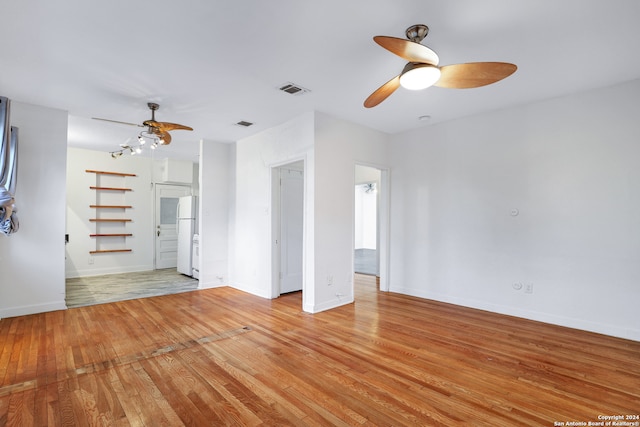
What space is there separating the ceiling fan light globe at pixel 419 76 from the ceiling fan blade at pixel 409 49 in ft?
0.15

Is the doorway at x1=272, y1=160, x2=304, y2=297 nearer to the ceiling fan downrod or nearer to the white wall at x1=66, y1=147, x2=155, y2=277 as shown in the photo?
the ceiling fan downrod

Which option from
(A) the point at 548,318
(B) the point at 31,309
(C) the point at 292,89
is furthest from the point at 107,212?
(A) the point at 548,318

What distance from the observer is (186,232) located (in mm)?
6809

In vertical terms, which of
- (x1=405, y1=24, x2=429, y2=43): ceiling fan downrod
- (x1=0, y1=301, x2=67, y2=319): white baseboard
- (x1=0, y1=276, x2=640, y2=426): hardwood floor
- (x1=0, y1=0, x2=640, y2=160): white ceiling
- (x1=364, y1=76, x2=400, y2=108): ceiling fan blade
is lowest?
(x1=0, y1=276, x2=640, y2=426): hardwood floor

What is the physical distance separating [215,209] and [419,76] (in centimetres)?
463

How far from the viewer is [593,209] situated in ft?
11.4

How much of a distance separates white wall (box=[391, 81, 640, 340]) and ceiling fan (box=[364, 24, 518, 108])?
2.08m

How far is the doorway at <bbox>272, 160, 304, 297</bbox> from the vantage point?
4.97m

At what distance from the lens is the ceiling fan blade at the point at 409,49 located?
1.90 meters

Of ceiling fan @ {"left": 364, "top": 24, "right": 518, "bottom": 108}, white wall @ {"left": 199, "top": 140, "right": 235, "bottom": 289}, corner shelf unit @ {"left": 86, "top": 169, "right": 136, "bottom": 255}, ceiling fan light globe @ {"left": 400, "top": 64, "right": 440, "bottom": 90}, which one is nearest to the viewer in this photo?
ceiling fan @ {"left": 364, "top": 24, "right": 518, "bottom": 108}

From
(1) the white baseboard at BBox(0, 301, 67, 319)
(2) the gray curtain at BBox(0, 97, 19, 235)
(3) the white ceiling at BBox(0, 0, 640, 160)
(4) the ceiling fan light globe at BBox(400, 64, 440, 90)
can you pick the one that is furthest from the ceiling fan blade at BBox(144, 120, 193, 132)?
(4) the ceiling fan light globe at BBox(400, 64, 440, 90)

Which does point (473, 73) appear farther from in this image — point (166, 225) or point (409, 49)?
point (166, 225)

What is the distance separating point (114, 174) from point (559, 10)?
820 cm

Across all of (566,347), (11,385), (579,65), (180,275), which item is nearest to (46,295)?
(11,385)
